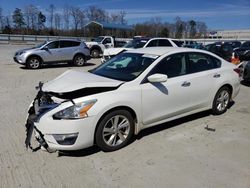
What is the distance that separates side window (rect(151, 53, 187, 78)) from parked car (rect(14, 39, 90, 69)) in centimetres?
1084

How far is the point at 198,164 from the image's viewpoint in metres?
3.96

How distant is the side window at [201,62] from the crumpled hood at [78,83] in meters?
1.81

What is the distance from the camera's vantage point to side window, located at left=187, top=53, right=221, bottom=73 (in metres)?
5.49

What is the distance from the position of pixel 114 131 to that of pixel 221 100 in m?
3.05

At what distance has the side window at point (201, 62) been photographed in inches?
216

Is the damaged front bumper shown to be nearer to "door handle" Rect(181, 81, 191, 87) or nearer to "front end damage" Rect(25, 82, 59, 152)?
"front end damage" Rect(25, 82, 59, 152)

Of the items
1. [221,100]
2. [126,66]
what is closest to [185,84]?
[126,66]

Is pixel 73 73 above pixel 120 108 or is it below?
above

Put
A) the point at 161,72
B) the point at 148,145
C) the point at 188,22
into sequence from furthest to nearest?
the point at 188,22, the point at 161,72, the point at 148,145

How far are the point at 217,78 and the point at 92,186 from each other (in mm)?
3762

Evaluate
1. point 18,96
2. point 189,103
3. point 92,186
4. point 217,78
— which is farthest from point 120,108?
point 18,96

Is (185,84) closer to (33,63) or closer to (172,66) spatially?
(172,66)

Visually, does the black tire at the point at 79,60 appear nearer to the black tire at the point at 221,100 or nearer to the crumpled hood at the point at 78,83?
the black tire at the point at 221,100

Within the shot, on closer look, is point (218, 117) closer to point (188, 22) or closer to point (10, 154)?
point (10, 154)
